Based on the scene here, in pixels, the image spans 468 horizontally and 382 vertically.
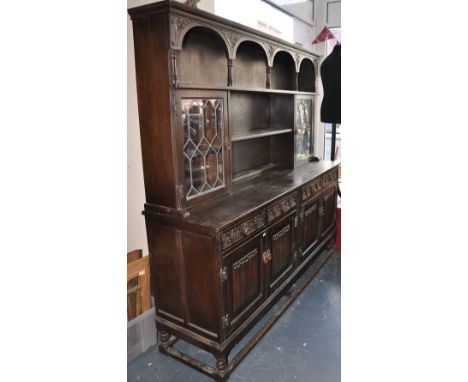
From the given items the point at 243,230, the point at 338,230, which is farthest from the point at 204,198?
the point at 338,230

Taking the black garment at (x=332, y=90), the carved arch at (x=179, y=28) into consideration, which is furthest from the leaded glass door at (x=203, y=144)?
the black garment at (x=332, y=90)

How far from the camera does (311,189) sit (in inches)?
114

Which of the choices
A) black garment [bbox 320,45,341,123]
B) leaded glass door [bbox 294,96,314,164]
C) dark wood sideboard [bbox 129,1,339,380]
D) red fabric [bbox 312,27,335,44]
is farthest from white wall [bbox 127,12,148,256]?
red fabric [bbox 312,27,335,44]

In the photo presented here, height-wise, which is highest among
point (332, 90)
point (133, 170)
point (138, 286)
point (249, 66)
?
point (249, 66)

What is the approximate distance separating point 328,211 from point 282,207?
1.12m

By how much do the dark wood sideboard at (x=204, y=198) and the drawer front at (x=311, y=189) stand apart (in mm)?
23

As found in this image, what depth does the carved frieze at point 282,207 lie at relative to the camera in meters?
2.29

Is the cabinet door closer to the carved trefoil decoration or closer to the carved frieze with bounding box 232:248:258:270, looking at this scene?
the carved frieze with bounding box 232:248:258:270

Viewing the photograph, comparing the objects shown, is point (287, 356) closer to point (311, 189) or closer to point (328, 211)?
point (311, 189)

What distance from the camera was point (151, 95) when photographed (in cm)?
185
